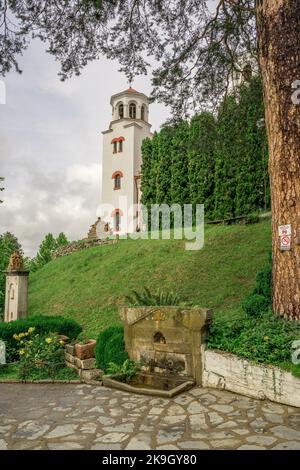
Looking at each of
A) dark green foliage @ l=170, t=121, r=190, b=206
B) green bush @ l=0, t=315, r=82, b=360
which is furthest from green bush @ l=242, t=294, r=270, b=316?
dark green foliage @ l=170, t=121, r=190, b=206

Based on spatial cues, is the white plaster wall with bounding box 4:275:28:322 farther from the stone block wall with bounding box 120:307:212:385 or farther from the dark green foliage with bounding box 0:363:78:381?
the stone block wall with bounding box 120:307:212:385

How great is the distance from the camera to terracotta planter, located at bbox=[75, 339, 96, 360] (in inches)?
269

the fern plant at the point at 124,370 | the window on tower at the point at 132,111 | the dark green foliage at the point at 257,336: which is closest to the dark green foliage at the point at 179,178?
the window on tower at the point at 132,111

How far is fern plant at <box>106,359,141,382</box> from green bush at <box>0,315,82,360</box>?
9.26ft

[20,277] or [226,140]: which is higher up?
[226,140]

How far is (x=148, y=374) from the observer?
19.8 ft

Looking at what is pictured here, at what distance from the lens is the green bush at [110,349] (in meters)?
6.48

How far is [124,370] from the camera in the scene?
6.12 metres

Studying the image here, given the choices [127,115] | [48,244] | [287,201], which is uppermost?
[127,115]

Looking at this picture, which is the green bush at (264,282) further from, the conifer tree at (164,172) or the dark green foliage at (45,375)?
the conifer tree at (164,172)

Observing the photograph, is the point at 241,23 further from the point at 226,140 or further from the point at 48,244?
the point at 48,244

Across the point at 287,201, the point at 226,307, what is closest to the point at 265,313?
the point at 287,201

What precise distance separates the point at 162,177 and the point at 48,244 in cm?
1285

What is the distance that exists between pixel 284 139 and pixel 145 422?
471 cm
